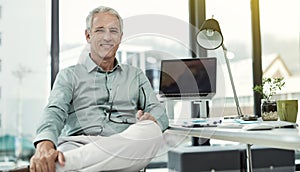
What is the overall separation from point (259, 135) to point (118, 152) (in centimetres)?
39

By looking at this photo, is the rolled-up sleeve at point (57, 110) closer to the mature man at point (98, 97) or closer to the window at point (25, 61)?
the mature man at point (98, 97)

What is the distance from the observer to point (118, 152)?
1.02m

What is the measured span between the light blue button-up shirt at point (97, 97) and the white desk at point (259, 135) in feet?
0.38

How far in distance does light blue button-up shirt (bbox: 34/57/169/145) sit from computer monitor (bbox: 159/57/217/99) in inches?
17.5

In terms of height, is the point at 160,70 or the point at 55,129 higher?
the point at 160,70

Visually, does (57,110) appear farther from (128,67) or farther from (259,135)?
(259,135)

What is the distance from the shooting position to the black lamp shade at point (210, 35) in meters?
2.06

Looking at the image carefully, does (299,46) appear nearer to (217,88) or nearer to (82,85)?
(217,88)

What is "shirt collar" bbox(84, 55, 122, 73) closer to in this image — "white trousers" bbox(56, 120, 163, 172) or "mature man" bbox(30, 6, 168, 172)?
"mature man" bbox(30, 6, 168, 172)

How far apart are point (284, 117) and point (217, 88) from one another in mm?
786

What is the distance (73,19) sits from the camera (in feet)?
10.4

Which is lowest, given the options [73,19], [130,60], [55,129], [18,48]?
[55,129]

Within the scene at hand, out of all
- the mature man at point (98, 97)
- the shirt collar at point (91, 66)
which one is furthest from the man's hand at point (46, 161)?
the shirt collar at point (91, 66)

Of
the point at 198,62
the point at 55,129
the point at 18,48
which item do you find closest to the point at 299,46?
the point at 198,62
